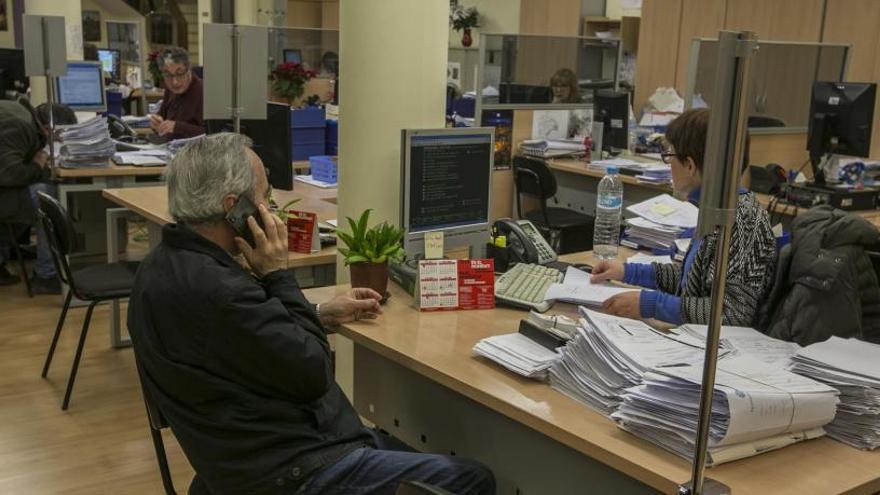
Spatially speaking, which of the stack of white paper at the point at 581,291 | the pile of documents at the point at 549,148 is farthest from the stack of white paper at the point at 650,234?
the pile of documents at the point at 549,148

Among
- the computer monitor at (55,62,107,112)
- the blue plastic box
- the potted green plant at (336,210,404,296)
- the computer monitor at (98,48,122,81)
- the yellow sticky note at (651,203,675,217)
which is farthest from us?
the computer monitor at (98,48,122,81)

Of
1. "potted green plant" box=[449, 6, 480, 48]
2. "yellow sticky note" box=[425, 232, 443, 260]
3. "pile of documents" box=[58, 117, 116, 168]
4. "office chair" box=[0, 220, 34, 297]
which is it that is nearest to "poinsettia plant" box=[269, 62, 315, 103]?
"pile of documents" box=[58, 117, 116, 168]

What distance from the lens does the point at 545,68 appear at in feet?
31.8

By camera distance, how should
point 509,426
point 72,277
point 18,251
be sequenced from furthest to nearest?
point 18,251, point 72,277, point 509,426

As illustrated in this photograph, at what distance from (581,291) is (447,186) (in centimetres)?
53

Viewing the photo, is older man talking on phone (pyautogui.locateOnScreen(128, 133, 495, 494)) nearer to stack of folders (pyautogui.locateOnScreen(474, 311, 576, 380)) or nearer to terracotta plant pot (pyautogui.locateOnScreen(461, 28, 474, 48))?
stack of folders (pyautogui.locateOnScreen(474, 311, 576, 380))

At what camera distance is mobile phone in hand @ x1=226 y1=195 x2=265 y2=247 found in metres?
1.91

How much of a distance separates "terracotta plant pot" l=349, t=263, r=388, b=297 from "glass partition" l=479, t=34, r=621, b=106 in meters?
2.87

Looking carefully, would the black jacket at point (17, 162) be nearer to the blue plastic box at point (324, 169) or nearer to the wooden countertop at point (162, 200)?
the wooden countertop at point (162, 200)

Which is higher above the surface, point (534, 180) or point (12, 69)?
point (12, 69)

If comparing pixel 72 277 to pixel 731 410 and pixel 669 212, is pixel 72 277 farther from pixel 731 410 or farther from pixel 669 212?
pixel 731 410

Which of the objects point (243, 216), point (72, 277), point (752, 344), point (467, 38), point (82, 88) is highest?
point (467, 38)

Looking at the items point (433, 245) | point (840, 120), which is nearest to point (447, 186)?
point (433, 245)

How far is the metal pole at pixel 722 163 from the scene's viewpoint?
48.8 inches
